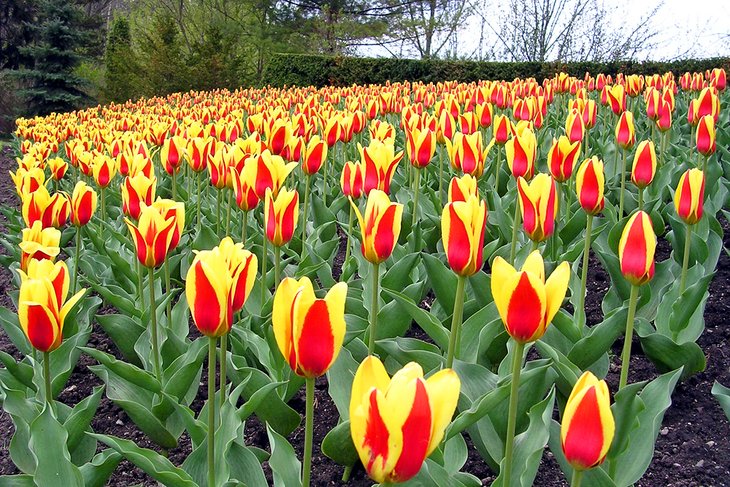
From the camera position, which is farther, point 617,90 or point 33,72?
point 33,72

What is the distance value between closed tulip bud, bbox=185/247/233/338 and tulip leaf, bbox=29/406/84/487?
0.56 meters

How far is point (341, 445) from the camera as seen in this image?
2.06 meters

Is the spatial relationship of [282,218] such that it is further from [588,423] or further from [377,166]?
[588,423]

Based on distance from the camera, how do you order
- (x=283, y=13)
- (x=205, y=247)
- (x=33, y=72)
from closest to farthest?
(x=205, y=247)
(x=33, y=72)
(x=283, y=13)

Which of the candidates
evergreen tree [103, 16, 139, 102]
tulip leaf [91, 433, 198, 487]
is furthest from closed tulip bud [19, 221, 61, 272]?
evergreen tree [103, 16, 139, 102]

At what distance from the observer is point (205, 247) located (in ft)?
11.5

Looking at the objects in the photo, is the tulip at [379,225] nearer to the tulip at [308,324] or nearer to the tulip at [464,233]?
the tulip at [464,233]

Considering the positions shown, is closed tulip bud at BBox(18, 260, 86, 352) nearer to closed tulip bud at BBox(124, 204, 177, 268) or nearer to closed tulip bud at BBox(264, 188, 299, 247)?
closed tulip bud at BBox(124, 204, 177, 268)

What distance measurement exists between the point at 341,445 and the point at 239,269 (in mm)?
762

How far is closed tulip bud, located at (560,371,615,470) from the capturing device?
110 centimetres

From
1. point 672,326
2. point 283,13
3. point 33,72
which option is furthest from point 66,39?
point 672,326

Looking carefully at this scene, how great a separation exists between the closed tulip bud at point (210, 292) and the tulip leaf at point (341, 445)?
62 cm

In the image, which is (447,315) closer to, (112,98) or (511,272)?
(511,272)

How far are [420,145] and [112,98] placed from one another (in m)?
23.1
